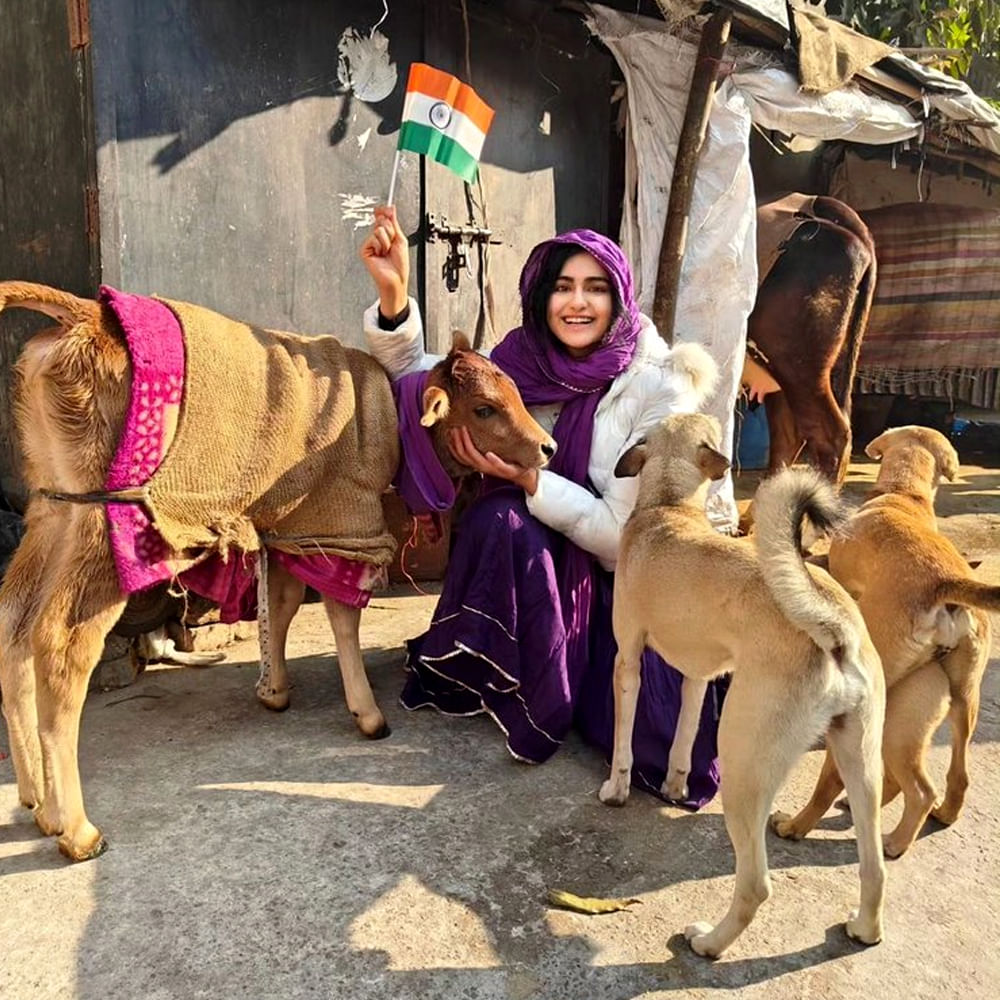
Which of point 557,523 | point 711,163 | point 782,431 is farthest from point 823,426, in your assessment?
point 557,523

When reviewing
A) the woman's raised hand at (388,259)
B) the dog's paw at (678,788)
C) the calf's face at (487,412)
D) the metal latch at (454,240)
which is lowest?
the dog's paw at (678,788)

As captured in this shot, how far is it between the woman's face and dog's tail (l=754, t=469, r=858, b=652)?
1542 mm

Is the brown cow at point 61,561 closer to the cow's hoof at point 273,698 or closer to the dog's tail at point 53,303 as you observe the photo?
the dog's tail at point 53,303

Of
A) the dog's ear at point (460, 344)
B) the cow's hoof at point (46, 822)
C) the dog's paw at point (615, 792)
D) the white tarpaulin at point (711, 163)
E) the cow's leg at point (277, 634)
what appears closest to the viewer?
the cow's hoof at point (46, 822)

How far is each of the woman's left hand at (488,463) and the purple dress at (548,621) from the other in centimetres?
10

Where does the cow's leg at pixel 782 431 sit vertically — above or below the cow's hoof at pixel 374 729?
above

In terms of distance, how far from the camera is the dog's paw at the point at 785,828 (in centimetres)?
283

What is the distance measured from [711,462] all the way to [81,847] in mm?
2266

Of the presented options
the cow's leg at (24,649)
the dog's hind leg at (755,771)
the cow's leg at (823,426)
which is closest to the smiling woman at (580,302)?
the dog's hind leg at (755,771)

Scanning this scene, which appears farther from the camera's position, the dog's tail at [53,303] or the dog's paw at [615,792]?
the dog's paw at [615,792]

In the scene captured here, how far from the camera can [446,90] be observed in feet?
11.7

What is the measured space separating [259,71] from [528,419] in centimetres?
245

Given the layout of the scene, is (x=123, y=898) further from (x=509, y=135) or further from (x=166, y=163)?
(x=509, y=135)

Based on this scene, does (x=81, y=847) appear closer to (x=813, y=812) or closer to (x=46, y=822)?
(x=46, y=822)
